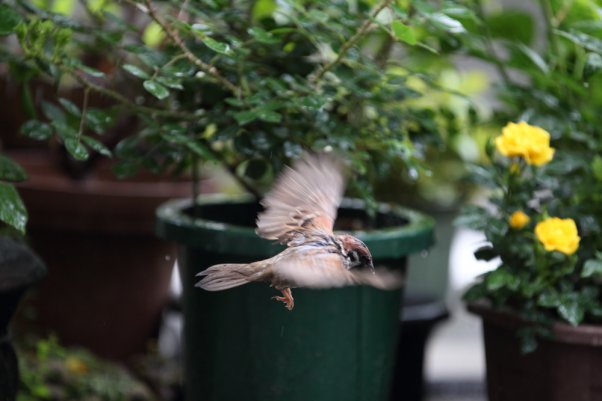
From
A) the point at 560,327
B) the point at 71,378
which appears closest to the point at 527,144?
the point at 560,327

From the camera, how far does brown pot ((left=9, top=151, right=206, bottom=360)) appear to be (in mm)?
2557

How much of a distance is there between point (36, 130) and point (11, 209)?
20 centimetres

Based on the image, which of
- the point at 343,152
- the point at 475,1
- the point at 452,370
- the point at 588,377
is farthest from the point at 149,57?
the point at 452,370

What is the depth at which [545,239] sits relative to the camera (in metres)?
1.79

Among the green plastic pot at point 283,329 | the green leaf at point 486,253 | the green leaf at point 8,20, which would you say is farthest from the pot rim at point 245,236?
the green leaf at point 8,20

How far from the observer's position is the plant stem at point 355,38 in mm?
1633

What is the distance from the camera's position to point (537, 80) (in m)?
2.19

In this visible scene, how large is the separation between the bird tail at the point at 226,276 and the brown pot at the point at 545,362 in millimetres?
675

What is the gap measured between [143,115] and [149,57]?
134 millimetres

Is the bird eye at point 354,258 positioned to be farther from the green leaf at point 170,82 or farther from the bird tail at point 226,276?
the green leaf at point 170,82

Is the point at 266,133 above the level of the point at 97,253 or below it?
above

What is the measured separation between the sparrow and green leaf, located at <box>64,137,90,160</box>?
333 millimetres

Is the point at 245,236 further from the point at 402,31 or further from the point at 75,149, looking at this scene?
the point at 402,31

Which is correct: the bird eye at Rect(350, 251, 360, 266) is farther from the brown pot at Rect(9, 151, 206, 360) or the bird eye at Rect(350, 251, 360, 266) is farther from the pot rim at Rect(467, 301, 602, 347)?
the brown pot at Rect(9, 151, 206, 360)
